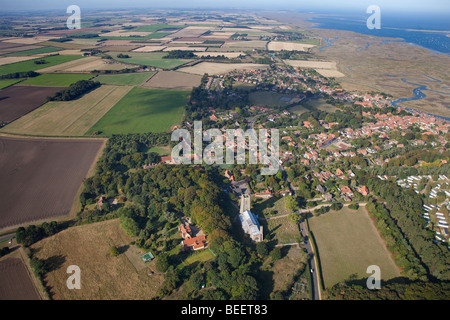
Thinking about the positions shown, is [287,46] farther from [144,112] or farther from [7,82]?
[7,82]

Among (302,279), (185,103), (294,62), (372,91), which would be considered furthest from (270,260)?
(294,62)

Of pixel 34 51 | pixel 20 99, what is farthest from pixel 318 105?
pixel 34 51

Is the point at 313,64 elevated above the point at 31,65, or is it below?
above

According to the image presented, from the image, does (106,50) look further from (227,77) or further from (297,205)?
(297,205)

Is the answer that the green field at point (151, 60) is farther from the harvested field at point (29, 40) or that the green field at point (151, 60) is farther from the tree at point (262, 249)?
the tree at point (262, 249)

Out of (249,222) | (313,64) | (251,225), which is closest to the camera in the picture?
(251,225)

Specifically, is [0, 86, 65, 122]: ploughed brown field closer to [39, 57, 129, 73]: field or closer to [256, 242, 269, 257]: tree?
[39, 57, 129, 73]: field

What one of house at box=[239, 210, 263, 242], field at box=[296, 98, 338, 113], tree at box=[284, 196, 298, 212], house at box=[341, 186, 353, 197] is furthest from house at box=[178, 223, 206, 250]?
field at box=[296, 98, 338, 113]
